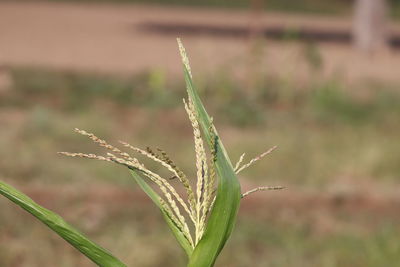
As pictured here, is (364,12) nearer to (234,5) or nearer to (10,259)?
(234,5)

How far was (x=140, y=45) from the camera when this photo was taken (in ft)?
60.0

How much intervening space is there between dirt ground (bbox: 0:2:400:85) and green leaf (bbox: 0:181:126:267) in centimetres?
940

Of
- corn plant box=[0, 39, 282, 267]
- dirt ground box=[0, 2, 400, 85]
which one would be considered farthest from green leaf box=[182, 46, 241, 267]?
dirt ground box=[0, 2, 400, 85]

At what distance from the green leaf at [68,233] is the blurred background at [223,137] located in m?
4.12

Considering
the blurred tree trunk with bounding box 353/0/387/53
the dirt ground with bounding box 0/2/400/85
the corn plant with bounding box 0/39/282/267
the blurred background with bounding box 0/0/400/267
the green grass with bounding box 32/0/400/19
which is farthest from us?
the green grass with bounding box 32/0/400/19

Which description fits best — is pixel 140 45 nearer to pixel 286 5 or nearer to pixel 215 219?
pixel 286 5

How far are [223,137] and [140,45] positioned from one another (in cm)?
945

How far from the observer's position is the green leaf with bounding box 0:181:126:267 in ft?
3.73

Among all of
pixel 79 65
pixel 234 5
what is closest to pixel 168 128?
pixel 79 65

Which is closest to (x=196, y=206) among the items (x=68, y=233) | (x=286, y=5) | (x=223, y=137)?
(x=68, y=233)

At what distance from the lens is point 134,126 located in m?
9.38

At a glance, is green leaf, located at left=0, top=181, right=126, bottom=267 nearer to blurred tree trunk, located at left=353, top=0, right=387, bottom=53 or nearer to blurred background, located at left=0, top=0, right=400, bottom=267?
blurred background, located at left=0, top=0, right=400, bottom=267

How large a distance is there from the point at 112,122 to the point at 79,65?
201 inches

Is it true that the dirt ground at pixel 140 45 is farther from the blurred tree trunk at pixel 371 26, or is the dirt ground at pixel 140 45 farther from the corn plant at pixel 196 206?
the corn plant at pixel 196 206
